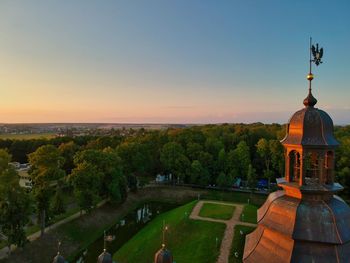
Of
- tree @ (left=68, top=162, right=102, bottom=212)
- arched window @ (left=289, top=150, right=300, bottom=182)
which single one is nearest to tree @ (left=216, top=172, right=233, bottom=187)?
tree @ (left=68, top=162, right=102, bottom=212)

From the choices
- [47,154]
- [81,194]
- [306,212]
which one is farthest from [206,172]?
[306,212]

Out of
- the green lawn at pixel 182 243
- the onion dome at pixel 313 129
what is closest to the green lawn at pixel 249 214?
the green lawn at pixel 182 243

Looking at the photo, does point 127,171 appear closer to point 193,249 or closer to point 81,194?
point 81,194

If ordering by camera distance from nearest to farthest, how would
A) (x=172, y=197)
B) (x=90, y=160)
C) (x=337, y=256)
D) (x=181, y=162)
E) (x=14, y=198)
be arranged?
1. (x=337, y=256)
2. (x=14, y=198)
3. (x=90, y=160)
4. (x=172, y=197)
5. (x=181, y=162)

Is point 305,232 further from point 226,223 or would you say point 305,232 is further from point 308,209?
point 226,223

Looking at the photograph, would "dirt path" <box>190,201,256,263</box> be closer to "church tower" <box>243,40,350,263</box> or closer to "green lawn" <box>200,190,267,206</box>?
"green lawn" <box>200,190,267,206</box>

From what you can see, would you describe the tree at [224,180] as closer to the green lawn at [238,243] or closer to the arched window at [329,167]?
the green lawn at [238,243]
